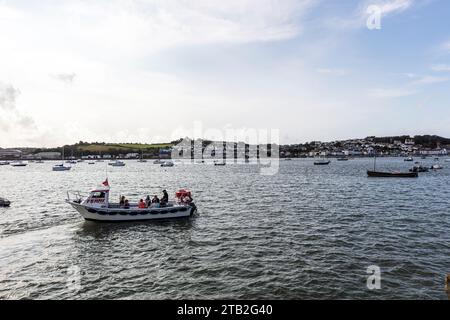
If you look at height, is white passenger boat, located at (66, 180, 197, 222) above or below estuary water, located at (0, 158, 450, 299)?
above

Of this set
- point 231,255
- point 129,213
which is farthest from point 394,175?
point 231,255

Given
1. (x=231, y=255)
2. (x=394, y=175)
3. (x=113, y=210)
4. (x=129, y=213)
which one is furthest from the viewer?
(x=394, y=175)

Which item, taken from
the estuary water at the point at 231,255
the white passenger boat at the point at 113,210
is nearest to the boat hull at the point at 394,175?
the estuary water at the point at 231,255

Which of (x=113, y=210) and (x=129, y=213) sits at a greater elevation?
(x=113, y=210)

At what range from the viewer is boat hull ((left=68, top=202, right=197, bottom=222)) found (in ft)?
119

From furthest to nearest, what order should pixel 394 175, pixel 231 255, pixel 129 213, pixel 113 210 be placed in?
pixel 394 175, pixel 129 213, pixel 113 210, pixel 231 255

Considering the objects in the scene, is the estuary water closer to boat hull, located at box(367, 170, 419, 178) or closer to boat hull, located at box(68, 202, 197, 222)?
boat hull, located at box(68, 202, 197, 222)

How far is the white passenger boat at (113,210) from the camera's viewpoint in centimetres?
3622

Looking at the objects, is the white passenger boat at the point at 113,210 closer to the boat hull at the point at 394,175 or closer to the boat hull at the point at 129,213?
the boat hull at the point at 129,213

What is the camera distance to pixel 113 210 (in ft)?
120

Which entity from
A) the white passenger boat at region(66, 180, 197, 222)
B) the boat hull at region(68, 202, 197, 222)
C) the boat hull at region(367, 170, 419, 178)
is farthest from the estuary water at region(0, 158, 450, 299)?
the boat hull at region(367, 170, 419, 178)

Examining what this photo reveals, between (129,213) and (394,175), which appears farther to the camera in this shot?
(394,175)

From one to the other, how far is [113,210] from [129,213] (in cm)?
179

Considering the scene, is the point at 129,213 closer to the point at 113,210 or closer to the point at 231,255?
the point at 113,210
